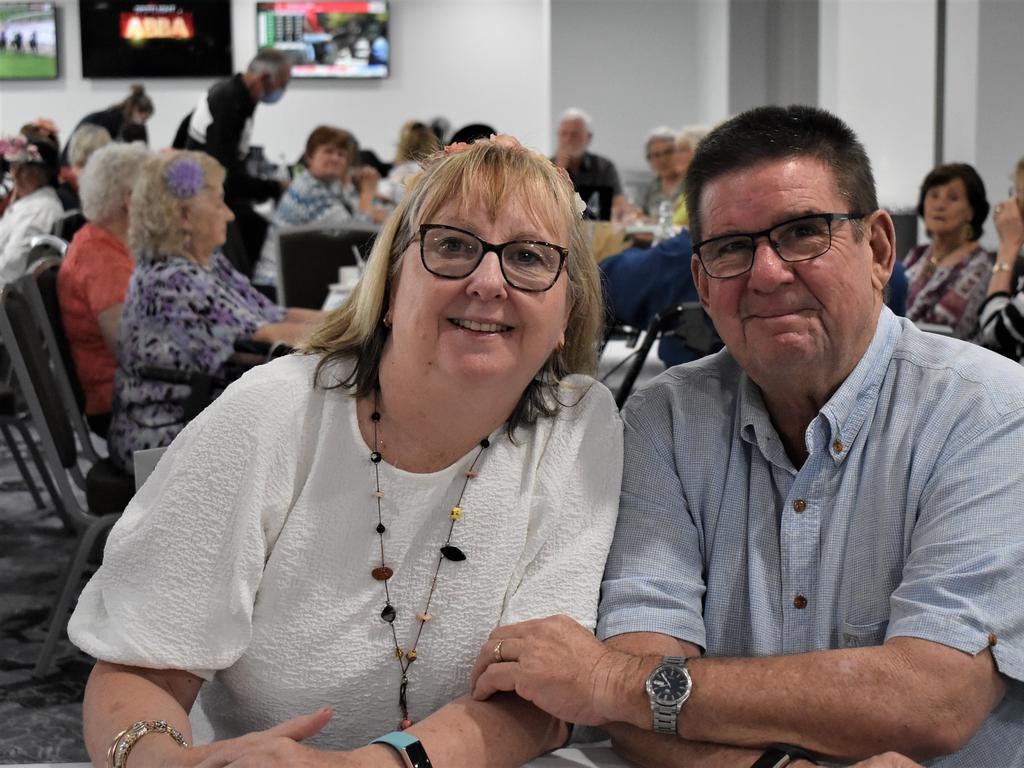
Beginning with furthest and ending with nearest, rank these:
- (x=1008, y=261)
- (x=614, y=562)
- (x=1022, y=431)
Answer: (x=1008, y=261)
(x=614, y=562)
(x=1022, y=431)

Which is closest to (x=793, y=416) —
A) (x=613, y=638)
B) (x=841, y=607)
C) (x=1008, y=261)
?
(x=841, y=607)

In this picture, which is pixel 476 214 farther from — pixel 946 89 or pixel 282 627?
pixel 946 89

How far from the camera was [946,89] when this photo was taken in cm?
743

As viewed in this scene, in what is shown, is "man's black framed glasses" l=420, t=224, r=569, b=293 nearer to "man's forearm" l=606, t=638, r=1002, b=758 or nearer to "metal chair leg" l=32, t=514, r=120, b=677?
"man's forearm" l=606, t=638, r=1002, b=758

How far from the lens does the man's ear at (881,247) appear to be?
154 centimetres

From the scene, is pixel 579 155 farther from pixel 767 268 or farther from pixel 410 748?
pixel 410 748

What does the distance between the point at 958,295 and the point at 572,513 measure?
12.8ft

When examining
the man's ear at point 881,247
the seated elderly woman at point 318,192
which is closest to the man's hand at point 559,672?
the man's ear at point 881,247

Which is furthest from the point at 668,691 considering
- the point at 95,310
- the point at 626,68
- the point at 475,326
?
the point at 626,68

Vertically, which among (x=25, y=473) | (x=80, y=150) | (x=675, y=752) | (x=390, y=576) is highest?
(x=80, y=150)

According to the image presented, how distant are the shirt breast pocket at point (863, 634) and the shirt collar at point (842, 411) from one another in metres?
0.20

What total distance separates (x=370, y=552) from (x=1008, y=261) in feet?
13.0

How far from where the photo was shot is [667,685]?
4.20 feet

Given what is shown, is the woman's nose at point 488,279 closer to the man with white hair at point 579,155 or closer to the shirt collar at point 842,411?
the shirt collar at point 842,411
